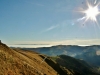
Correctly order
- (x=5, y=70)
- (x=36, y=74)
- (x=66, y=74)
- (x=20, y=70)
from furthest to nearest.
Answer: (x=66, y=74), (x=36, y=74), (x=20, y=70), (x=5, y=70)

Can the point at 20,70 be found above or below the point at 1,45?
below

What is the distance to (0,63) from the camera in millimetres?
30922

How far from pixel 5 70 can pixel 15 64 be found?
19.8 feet

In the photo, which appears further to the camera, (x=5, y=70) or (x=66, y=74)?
(x=66, y=74)

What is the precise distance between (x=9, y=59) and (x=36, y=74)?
783 centimetres

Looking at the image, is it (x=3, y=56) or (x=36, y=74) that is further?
(x=36, y=74)

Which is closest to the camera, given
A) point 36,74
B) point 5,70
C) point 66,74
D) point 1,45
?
point 5,70

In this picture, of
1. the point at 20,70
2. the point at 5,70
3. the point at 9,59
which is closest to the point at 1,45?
the point at 9,59

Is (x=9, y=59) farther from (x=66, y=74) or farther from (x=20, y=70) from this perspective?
(x=66, y=74)

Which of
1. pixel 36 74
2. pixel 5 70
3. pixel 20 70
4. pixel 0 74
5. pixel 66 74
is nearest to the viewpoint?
pixel 0 74

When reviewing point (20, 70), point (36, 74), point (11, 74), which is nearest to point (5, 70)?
point (11, 74)

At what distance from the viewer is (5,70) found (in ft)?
96.0

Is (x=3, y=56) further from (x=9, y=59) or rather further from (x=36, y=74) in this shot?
(x=36, y=74)

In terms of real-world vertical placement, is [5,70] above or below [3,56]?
below
